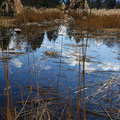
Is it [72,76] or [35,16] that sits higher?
[35,16]

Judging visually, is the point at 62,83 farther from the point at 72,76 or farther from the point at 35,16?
the point at 35,16

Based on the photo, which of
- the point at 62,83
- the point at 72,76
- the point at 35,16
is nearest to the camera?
the point at 62,83

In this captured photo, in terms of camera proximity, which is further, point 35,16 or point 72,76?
point 35,16

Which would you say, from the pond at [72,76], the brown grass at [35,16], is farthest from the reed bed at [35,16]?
the pond at [72,76]

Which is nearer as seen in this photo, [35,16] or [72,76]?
[72,76]

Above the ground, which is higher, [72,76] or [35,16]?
[35,16]

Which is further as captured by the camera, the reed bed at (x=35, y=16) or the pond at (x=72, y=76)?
the reed bed at (x=35, y=16)

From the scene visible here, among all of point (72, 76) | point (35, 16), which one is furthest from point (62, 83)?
point (35, 16)

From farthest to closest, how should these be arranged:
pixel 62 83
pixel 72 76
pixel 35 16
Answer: pixel 35 16 < pixel 72 76 < pixel 62 83

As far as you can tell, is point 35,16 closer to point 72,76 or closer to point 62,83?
point 72,76

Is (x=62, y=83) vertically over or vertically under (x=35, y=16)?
under

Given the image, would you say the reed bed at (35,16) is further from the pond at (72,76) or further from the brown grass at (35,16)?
the pond at (72,76)

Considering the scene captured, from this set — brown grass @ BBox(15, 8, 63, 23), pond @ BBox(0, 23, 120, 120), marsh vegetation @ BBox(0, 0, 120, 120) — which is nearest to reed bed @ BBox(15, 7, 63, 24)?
brown grass @ BBox(15, 8, 63, 23)

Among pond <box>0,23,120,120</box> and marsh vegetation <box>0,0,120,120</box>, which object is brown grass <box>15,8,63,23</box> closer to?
marsh vegetation <box>0,0,120,120</box>
